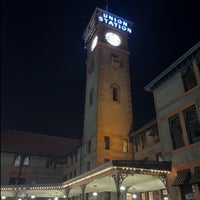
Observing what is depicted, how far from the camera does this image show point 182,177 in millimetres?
13742

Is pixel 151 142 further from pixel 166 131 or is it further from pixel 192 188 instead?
pixel 192 188

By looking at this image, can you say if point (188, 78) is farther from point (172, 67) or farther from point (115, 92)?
point (115, 92)

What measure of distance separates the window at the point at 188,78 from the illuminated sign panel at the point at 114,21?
24219mm

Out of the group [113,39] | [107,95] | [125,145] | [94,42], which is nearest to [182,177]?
[125,145]

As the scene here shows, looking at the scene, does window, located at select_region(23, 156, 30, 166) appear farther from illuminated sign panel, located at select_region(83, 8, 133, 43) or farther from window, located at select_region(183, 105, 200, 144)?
window, located at select_region(183, 105, 200, 144)

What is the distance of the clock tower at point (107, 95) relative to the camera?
25.6m

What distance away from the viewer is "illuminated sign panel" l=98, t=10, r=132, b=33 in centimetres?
3709

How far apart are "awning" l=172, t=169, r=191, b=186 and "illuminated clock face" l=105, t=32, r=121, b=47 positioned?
25.2m

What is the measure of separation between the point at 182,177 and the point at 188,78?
6963 millimetres

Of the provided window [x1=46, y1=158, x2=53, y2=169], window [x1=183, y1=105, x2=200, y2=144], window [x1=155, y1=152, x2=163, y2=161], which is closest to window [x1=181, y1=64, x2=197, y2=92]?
window [x1=183, y1=105, x2=200, y2=144]

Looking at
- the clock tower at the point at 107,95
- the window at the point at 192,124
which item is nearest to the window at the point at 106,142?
the clock tower at the point at 107,95

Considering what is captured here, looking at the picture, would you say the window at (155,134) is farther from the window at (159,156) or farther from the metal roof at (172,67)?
the metal roof at (172,67)

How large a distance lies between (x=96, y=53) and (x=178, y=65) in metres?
18.7

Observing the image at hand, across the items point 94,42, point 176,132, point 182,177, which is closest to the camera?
point 182,177
